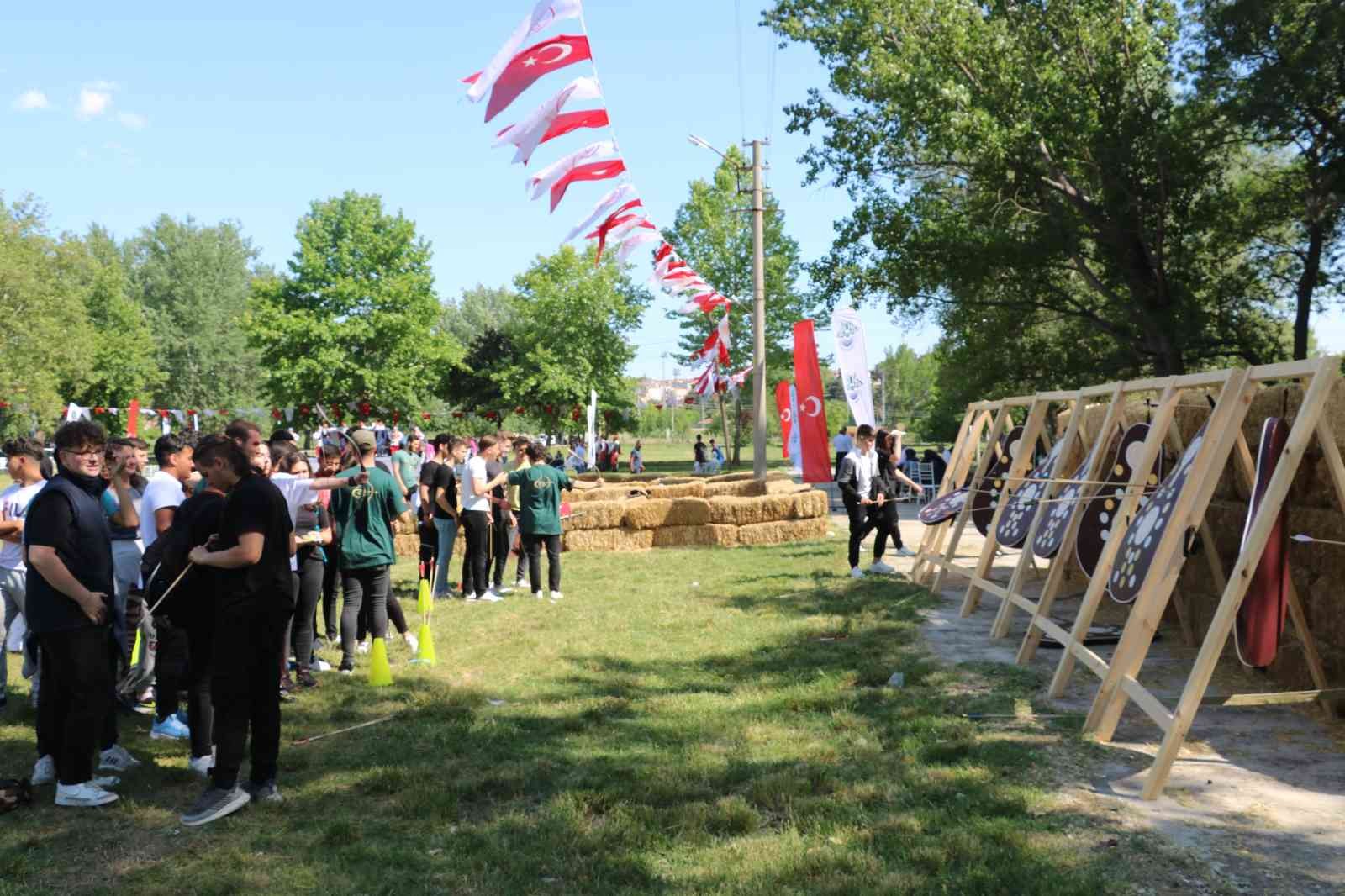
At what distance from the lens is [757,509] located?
16031mm

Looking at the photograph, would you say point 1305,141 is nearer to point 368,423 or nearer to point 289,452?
point 289,452

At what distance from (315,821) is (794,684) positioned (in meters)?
3.36

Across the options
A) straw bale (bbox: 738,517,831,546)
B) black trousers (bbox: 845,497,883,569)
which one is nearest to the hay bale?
straw bale (bbox: 738,517,831,546)

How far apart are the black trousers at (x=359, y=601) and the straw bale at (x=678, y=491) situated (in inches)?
388

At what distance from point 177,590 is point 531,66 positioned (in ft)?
23.5

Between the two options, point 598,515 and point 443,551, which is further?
point 598,515

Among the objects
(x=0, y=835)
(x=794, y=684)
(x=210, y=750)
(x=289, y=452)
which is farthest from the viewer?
(x=289, y=452)

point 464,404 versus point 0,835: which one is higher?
point 464,404

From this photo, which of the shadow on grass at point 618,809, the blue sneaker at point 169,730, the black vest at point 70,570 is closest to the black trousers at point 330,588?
the shadow on grass at point 618,809

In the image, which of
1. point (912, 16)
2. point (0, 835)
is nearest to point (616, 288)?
point (912, 16)

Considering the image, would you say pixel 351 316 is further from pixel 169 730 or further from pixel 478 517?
pixel 169 730

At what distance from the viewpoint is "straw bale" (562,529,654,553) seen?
51.4 ft

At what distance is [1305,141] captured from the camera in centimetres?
1933

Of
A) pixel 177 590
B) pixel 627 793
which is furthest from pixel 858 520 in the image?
pixel 177 590
